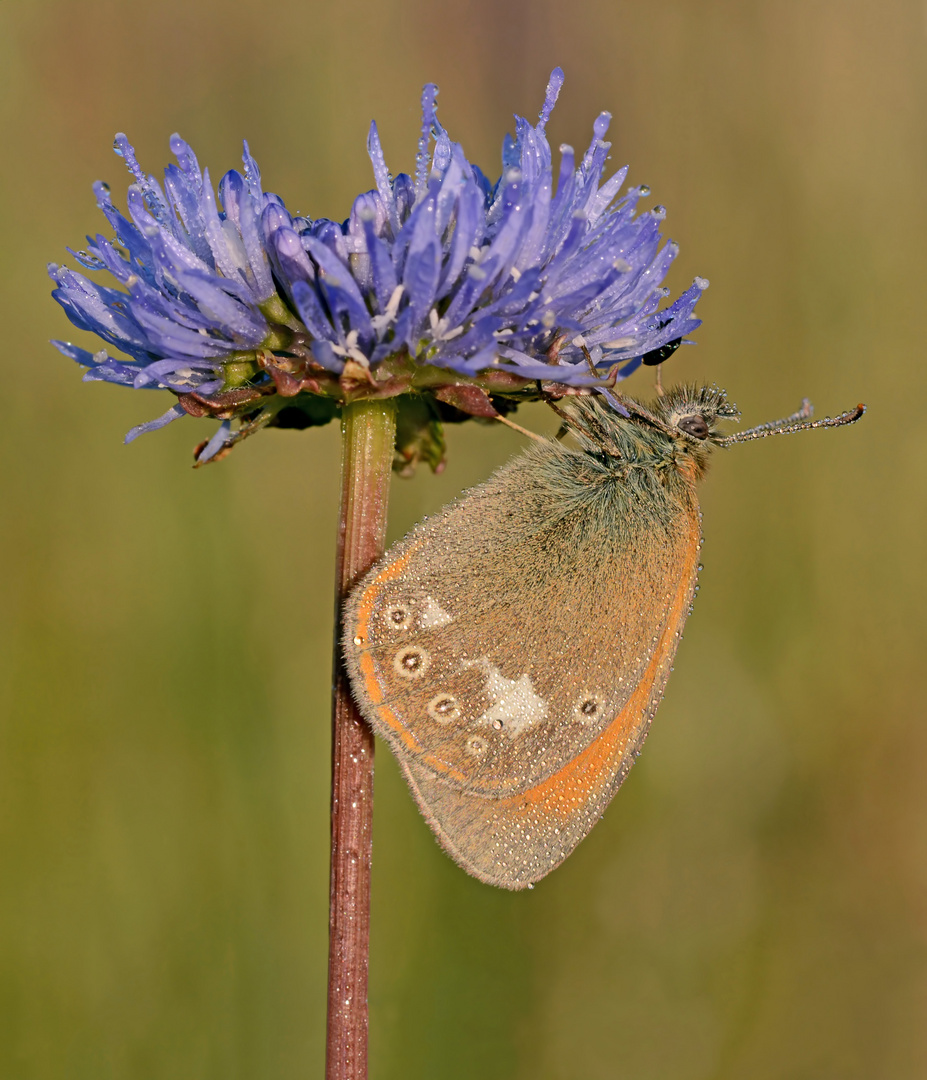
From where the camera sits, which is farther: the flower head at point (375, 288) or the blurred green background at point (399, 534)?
the blurred green background at point (399, 534)

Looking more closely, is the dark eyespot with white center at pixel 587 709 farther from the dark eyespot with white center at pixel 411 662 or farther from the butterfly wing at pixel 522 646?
the dark eyespot with white center at pixel 411 662

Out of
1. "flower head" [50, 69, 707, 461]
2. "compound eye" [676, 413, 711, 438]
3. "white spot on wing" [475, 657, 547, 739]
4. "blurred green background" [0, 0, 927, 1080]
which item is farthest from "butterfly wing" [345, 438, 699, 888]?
"blurred green background" [0, 0, 927, 1080]

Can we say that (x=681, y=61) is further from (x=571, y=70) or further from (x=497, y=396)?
(x=497, y=396)

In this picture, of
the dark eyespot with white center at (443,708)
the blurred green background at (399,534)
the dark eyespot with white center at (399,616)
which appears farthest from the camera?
the blurred green background at (399,534)

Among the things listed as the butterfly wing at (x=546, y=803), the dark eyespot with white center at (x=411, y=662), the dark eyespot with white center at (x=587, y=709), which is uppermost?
the dark eyespot with white center at (x=411, y=662)

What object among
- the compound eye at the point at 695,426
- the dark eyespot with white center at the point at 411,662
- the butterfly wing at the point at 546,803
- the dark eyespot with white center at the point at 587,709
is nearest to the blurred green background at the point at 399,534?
the butterfly wing at the point at 546,803

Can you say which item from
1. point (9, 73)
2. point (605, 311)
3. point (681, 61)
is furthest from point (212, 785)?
point (681, 61)

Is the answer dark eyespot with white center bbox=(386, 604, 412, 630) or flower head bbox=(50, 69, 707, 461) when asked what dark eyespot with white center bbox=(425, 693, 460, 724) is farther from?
flower head bbox=(50, 69, 707, 461)
